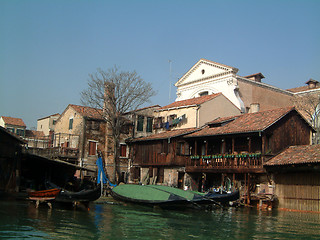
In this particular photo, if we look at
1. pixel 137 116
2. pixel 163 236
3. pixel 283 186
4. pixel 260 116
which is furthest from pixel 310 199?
pixel 137 116

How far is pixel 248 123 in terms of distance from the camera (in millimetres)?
26297

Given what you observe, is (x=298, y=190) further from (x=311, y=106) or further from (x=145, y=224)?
(x=311, y=106)

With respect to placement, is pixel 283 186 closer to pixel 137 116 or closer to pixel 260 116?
pixel 260 116

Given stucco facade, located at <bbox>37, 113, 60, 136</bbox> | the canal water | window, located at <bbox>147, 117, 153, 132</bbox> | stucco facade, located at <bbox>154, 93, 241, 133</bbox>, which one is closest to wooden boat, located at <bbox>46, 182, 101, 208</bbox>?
the canal water

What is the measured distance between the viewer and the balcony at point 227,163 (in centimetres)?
2411

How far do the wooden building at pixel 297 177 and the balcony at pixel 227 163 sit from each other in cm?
86

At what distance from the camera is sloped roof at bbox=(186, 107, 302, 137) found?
24.8 meters

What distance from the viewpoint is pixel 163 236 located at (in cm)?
1284

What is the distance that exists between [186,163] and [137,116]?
8436 millimetres

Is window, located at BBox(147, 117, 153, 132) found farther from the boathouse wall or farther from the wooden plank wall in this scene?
the wooden plank wall

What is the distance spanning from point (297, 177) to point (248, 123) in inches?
206

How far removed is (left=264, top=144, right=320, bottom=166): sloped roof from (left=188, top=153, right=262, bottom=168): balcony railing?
0.99m

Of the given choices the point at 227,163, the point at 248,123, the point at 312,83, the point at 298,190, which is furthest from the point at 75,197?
the point at 312,83

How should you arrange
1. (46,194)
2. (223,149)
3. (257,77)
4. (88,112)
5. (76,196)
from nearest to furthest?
1. (46,194)
2. (76,196)
3. (223,149)
4. (88,112)
5. (257,77)
